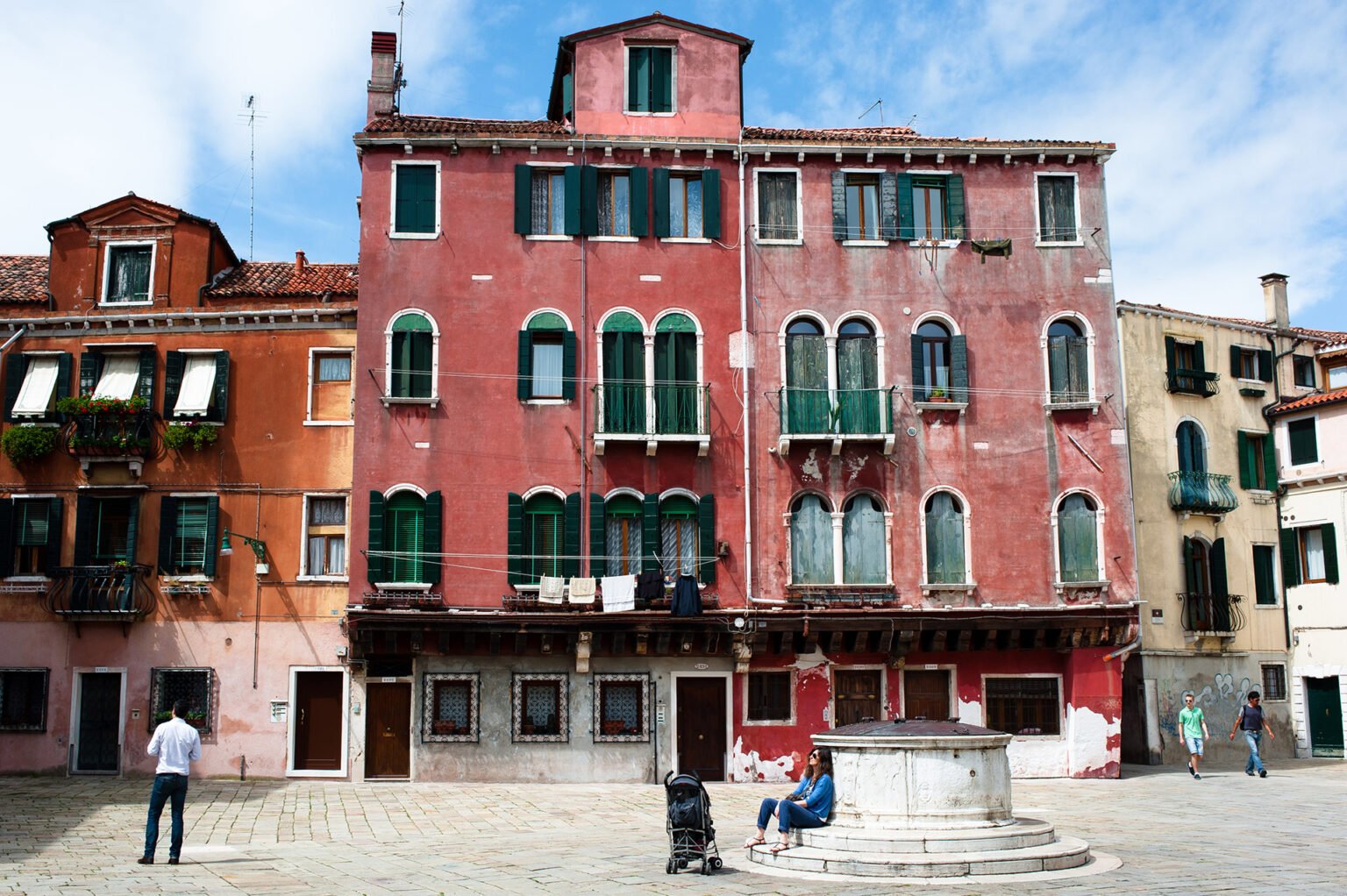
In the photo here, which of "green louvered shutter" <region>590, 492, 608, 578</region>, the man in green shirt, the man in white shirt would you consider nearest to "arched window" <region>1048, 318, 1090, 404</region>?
the man in green shirt

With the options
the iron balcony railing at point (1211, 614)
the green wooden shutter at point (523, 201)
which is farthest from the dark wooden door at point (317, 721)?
the iron balcony railing at point (1211, 614)

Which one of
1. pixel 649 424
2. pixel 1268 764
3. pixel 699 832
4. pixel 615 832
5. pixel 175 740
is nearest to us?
pixel 699 832

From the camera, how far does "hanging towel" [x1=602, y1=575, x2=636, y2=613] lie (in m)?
27.2

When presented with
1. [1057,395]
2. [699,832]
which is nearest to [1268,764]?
[1057,395]

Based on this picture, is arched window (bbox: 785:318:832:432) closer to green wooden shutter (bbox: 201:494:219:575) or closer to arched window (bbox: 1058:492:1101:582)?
arched window (bbox: 1058:492:1101:582)

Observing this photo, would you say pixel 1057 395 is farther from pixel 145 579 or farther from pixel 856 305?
pixel 145 579

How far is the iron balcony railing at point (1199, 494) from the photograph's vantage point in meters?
32.0

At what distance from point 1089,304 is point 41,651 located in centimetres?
2348

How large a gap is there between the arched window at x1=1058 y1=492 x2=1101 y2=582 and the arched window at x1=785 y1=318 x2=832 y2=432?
551 cm

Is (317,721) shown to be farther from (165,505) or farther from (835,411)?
(835,411)

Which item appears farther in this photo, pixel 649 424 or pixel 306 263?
pixel 306 263

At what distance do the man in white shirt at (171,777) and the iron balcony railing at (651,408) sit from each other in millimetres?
13090

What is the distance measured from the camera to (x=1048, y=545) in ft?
94.8

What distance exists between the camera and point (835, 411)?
93.8 feet
